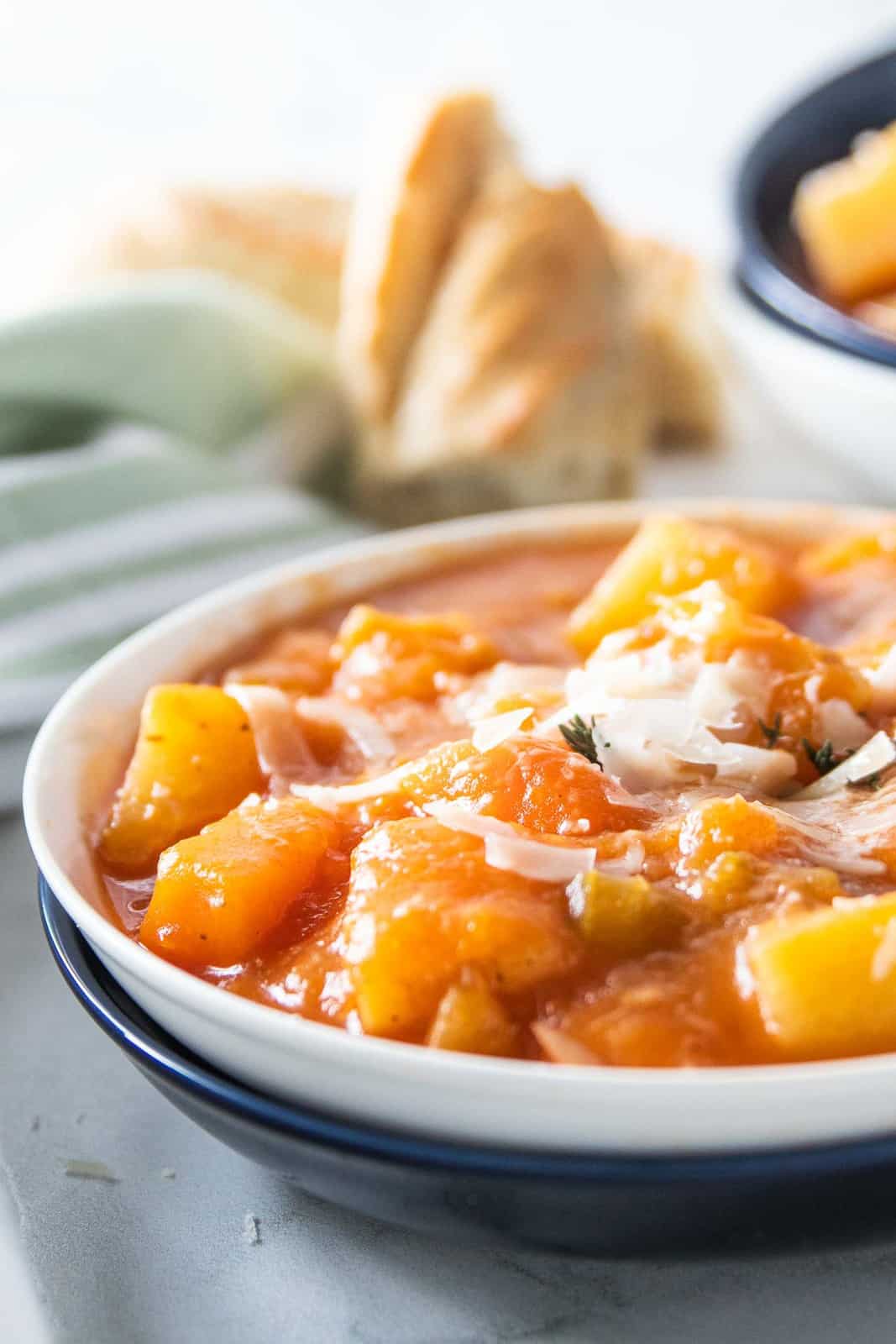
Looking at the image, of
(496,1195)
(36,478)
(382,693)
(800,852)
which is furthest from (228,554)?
(496,1195)

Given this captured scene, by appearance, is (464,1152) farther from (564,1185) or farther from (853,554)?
(853,554)

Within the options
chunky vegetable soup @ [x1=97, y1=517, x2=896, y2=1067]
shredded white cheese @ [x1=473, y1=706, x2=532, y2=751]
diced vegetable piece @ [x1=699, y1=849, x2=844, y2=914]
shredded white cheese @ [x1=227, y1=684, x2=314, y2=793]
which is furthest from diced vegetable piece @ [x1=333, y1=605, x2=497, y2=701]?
diced vegetable piece @ [x1=699, y1=849, x2=844, y2=914]

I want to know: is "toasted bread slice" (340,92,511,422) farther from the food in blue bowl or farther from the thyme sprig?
the thyme sprig

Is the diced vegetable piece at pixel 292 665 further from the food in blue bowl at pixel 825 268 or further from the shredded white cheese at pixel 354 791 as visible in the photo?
the food in blue bowl at pixel 825 268

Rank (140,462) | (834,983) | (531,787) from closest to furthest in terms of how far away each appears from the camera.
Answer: (834,983)
(531,787)
(140,462)

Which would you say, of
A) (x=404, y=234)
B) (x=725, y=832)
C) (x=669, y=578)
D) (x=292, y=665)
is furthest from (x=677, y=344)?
(x=725, y=832)
